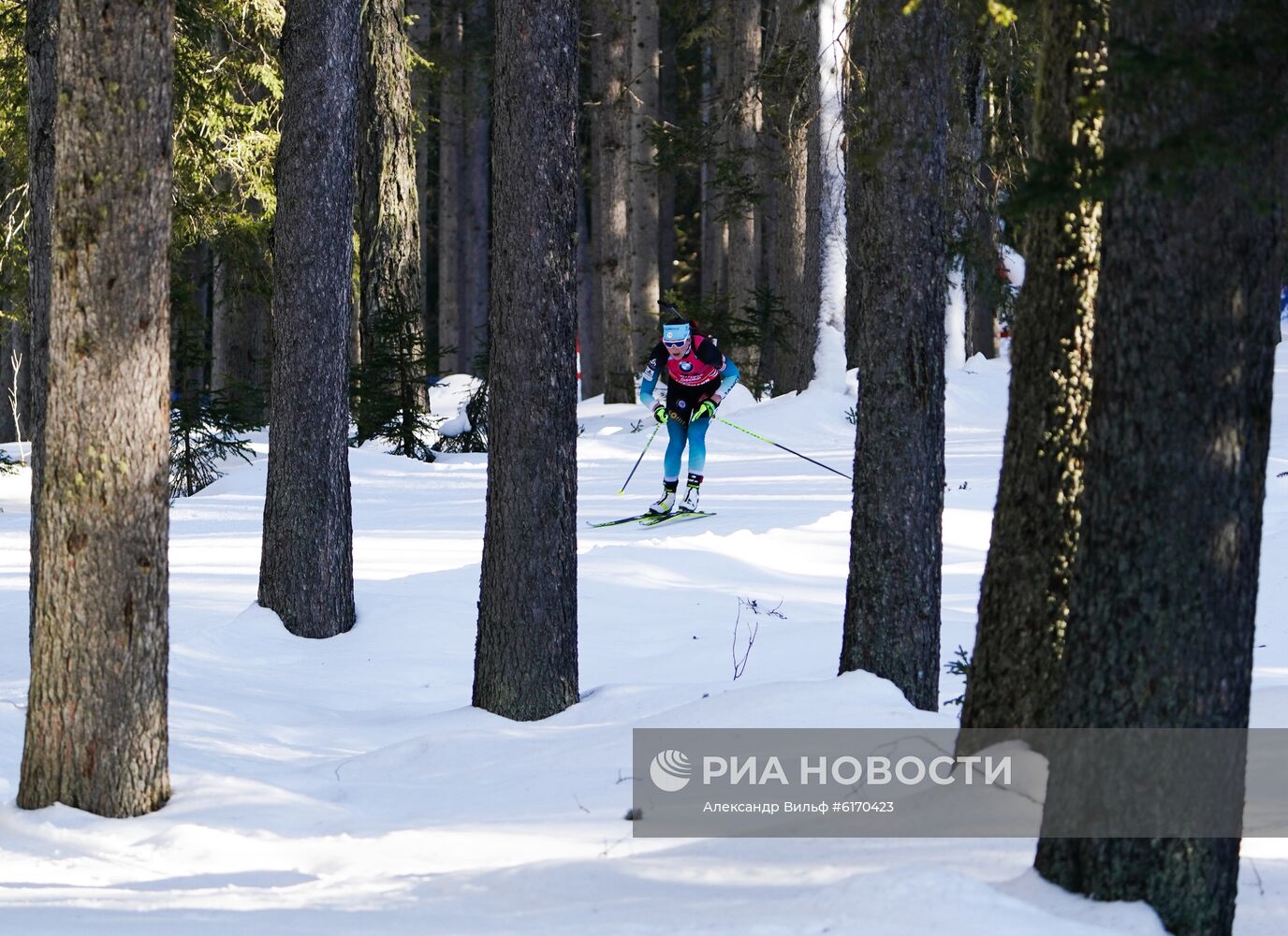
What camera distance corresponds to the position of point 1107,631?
13.1ft

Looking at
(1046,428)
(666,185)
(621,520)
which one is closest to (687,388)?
(621,520)

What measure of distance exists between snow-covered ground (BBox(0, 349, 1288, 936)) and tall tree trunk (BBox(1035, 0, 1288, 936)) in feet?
1.73

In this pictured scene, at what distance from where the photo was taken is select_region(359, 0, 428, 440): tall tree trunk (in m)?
19.1

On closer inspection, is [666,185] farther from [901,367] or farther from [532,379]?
[901,367]

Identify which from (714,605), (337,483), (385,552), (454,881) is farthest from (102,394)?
(385,552)

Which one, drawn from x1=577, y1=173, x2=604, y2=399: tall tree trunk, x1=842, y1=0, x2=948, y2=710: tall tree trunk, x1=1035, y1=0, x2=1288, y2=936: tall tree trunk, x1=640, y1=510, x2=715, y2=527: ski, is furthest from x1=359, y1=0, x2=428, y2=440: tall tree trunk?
x1=1035, y1=0, x2=1288, y2=936: tall tree trunk

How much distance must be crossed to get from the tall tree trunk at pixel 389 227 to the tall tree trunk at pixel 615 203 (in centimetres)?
450

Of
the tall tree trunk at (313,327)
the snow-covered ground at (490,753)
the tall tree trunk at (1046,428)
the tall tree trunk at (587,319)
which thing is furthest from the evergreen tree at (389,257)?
the tall tree trunk at (1046,428)

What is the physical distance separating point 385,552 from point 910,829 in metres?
8.72

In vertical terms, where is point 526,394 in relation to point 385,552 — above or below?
above

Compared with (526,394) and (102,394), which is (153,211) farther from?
(526,394)

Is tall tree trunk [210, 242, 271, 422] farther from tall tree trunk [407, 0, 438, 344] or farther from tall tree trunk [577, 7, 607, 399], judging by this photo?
tall tree trunk [577, 7, 607, 399]

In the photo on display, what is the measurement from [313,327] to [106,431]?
4.47 m

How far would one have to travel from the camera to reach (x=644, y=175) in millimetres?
25734
